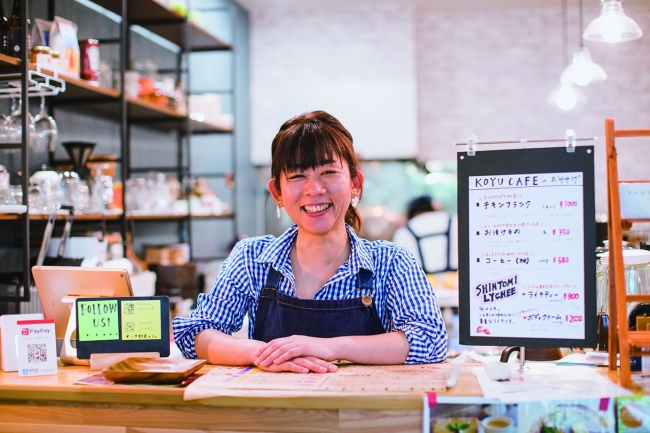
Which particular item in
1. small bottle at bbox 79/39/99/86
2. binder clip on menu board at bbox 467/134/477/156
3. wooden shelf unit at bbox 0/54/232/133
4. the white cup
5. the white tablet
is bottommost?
the white cup

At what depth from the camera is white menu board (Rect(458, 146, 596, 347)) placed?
181 cm

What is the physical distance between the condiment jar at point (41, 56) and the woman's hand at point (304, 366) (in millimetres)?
1957

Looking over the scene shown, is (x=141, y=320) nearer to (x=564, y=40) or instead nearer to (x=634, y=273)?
(x=634, y=273)

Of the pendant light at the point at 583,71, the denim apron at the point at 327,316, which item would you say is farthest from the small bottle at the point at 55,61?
the pendant light at the point at 583,71

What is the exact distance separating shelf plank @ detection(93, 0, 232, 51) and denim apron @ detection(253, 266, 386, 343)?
272 cm

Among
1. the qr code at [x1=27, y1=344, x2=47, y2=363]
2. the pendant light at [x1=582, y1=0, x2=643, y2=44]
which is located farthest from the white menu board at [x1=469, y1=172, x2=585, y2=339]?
the pendant light at [x1=582, y1=0, x2=643, y2=44]

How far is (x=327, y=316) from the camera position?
6.93 feet

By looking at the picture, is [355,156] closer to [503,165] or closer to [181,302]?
[503,165]

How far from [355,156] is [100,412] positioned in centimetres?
106

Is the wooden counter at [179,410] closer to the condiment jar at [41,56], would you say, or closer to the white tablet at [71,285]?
the white tablet at [71,285]

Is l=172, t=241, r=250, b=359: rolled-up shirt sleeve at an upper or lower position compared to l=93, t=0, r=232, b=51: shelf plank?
lower

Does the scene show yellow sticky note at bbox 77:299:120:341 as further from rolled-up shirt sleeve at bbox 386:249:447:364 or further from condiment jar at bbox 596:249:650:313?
condiment jar at bbox 596:249:650:313

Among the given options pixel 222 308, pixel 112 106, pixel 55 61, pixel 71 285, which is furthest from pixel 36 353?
pixel 112 106

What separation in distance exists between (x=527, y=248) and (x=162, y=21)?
388 cm
